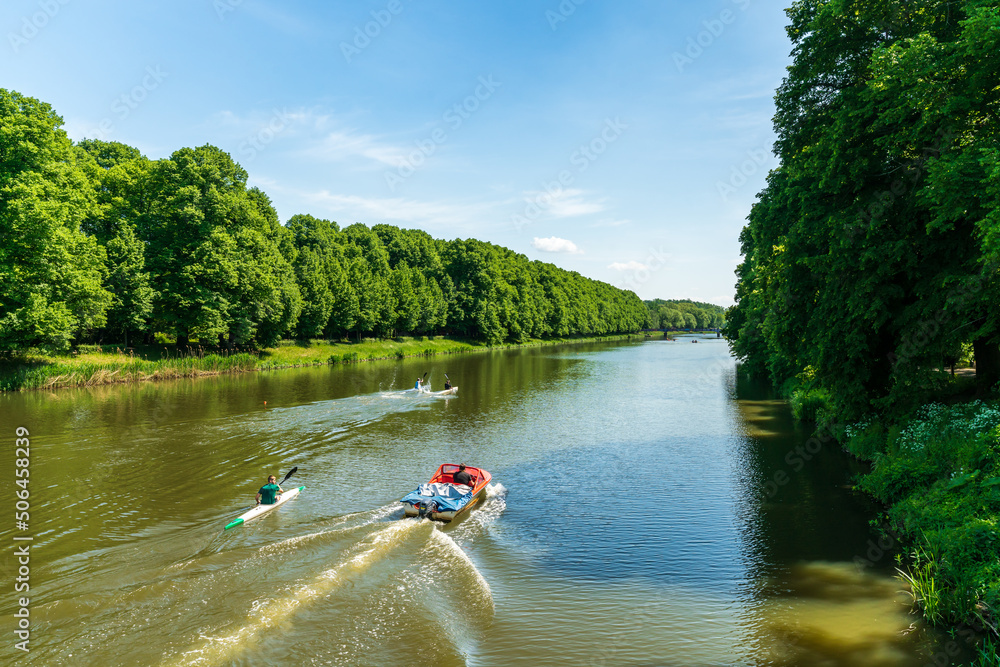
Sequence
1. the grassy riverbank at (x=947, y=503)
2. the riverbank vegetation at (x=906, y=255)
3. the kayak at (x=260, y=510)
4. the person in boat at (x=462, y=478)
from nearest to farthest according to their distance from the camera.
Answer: the grassy riverbank at (x=947, y=503) < the riverbank vegetation at (x=906, y=255) < the kayak at (x=260, y=510) < the person in boat at (x=462, y=478)

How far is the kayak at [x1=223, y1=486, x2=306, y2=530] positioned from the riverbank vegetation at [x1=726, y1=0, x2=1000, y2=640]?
1750 cm

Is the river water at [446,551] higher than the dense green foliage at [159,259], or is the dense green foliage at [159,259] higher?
the dense green foliage at [159,259]

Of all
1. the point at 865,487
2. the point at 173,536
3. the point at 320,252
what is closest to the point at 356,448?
the point at 173,536

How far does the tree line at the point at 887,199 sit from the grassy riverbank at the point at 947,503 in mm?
2084

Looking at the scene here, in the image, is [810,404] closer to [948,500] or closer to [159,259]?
[948,500]

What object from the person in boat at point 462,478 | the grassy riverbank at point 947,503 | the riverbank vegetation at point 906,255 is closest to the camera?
the grassy riverbank at point 947,503

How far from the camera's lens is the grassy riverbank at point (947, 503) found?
11.0m

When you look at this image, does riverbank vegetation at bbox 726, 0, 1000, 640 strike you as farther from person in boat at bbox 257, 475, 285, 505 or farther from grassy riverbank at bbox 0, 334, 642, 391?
grassy riverbank at bbox 0, 334, 642, 391

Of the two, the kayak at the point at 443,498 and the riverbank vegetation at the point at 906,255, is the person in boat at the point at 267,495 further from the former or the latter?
the riverbank vegetation at the point at 906,255

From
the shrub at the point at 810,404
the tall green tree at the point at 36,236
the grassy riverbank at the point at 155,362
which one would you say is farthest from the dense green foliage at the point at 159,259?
the shrub at the point at 810,404

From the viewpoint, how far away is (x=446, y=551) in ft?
50.6

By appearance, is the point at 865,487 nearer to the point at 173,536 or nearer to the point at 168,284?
the point at 173,536

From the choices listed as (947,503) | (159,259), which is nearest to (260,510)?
(947,503)

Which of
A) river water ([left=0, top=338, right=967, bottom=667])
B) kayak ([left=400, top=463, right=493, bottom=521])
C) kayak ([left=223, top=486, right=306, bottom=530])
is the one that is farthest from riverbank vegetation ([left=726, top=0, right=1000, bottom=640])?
kayak ([left=223, top=486, right=306, bottom=530])
